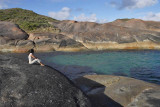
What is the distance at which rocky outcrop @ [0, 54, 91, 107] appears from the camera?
5168mm

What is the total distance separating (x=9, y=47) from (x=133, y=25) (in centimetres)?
2684

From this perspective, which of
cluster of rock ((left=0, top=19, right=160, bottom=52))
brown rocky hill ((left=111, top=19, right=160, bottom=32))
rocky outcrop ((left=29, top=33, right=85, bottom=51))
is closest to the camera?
cluster of rock ((left=0, top=19, right=160, bottom=52))

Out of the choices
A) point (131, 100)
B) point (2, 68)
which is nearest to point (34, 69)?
point (2, 68)

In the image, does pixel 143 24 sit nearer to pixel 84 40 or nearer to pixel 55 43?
pixel 84 40

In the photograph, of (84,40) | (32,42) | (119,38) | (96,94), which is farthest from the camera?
(84,40)

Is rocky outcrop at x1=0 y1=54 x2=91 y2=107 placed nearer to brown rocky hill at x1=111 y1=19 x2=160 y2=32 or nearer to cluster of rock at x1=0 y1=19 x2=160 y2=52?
cluster of rock at x1=0 y1=19 x2=160 y2=52

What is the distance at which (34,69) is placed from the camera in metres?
7.10

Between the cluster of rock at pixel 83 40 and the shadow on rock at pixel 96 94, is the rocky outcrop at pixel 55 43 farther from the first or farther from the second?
the shadow on rock at pixel 96 94

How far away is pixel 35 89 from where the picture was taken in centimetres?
568

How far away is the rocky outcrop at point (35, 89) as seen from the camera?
517 cm

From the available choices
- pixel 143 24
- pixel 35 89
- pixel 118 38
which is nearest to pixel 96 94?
pixel 35 89

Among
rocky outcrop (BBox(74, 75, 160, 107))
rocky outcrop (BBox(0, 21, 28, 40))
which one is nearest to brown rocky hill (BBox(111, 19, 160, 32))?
rocky outcrop (BBox(0, 21, 28, 40))

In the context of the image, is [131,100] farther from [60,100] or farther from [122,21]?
[122,21]

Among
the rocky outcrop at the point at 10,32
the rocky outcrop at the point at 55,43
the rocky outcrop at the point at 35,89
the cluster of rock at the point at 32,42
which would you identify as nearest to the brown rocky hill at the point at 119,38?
the rocky outcrop at the point at 55,43
